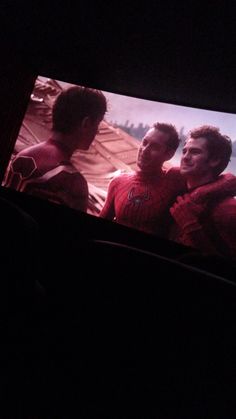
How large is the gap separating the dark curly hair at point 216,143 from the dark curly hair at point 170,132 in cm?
17

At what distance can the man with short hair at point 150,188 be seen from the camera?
3617 millimetres

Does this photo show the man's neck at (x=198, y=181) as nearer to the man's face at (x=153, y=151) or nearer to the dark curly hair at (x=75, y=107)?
the man's face at (x=153, y=151)

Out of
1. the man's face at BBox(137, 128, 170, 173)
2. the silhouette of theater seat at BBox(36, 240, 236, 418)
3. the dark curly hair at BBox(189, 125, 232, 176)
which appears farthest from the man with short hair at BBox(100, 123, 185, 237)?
the silhouette of theater seat at BBox(36, 240, 236, 418)

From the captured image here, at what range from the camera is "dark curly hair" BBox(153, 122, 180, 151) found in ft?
11.8

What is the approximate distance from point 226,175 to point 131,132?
3.64ft

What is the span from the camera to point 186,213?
11.5 ft

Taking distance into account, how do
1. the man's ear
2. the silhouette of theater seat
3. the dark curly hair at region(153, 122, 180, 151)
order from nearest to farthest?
1. the silhouette of theater seat
2. the man's ear
3. the dark curly hair at region(153, 122, 180, 151)

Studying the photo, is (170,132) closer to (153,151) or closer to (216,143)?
(153,151)

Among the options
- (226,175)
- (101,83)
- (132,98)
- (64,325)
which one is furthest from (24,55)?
(64,325)

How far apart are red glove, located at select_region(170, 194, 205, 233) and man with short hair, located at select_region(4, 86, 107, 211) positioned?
3.42 ft

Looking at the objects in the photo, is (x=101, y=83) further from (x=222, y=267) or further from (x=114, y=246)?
(x=114, y=246)

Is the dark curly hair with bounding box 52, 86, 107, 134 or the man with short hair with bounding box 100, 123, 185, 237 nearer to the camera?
the man with short hair with bounding box 100, 123, 185, 237

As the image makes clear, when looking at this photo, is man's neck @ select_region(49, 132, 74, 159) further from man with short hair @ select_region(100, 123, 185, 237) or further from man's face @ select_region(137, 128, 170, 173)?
man's face @ select_region(137, 128, 170, 173)

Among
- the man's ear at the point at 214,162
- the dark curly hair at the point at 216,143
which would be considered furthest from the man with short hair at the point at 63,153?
the man's ear at the point at 214,162
